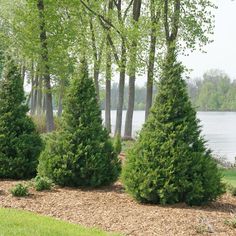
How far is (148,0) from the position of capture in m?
27.5

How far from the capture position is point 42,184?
380 inches

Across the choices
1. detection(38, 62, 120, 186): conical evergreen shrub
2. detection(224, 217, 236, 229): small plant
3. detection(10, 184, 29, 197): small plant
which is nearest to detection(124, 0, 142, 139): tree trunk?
detection(38, 62, 120, 186): conical evergreen shrub

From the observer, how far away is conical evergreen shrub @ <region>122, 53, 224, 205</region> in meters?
8.42

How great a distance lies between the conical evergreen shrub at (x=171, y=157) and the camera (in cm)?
842

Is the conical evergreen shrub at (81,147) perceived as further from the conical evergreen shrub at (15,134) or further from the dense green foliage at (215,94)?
the dense green foliage at (215,94)

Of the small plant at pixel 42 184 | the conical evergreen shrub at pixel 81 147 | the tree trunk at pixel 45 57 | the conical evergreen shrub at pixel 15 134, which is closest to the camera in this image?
the small plant at pixel 42 184

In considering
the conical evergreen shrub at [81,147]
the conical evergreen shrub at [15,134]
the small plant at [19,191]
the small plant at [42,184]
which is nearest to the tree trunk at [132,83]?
the conical evergreen shrub at [15,134]

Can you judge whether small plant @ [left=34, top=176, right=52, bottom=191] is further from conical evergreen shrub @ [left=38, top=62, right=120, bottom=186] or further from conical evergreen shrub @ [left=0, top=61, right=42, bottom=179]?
conical evergreen shrub @ [left=0, top=61, right=42, bottom=179]

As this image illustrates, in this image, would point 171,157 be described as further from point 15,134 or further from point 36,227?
point 15,134

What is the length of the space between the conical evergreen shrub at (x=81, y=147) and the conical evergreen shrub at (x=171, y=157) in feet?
4.50

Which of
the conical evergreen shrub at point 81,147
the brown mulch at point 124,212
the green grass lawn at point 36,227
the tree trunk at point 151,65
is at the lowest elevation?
the brown mulch at point 124,212

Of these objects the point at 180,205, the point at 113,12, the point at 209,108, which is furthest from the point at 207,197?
the point at 209,108

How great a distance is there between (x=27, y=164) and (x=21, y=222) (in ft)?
15.2

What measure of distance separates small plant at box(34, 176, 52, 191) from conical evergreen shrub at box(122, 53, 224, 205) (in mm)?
1739
